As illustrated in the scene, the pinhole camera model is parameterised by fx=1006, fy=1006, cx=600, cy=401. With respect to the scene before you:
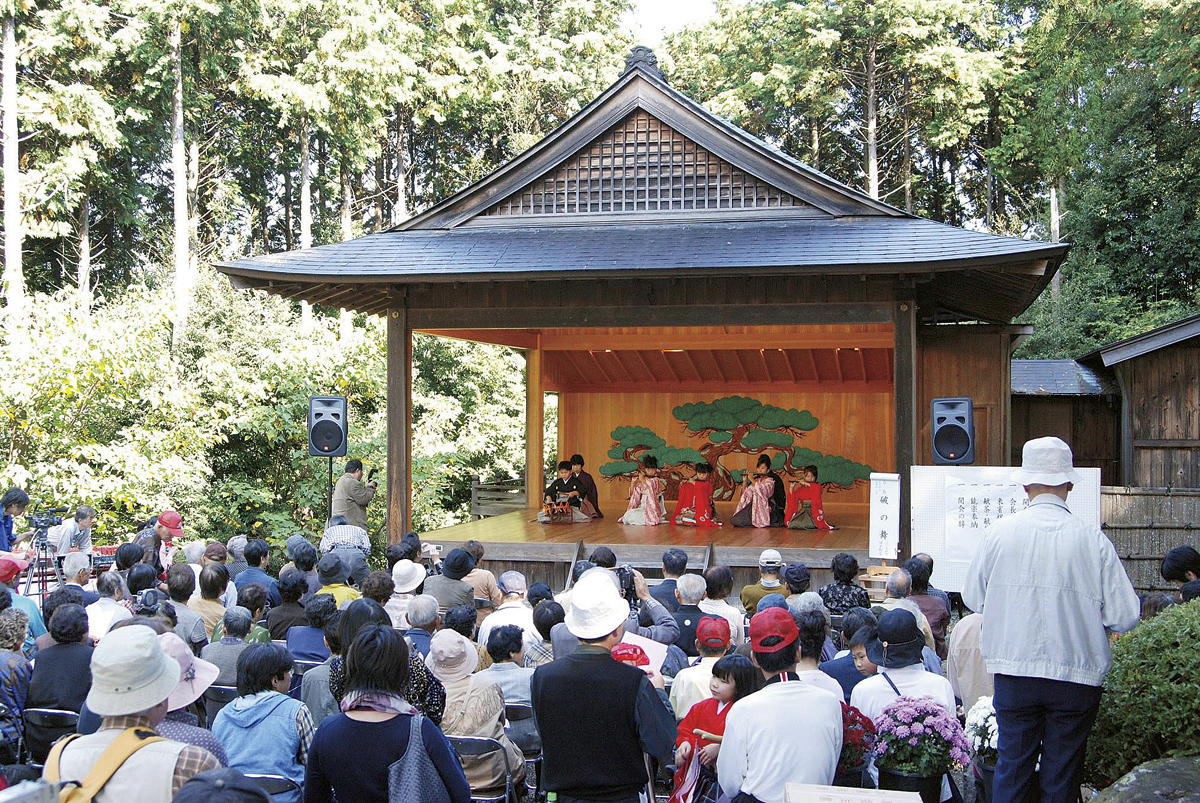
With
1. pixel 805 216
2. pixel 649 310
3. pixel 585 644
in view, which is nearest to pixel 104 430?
pixel 649 310

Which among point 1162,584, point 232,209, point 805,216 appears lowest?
point 1162,584

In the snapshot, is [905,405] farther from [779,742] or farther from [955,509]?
[779,742]

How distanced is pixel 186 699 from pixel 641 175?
8.68 meters

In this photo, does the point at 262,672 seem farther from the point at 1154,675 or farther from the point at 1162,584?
the point at 1162,584

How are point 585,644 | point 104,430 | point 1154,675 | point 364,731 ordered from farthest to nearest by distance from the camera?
point 104,430 → point 1154,675 → point 585,644 → point 364,731

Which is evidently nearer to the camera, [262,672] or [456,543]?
[262,672]

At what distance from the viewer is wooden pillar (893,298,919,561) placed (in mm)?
9109

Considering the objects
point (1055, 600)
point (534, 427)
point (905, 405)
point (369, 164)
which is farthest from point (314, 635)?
point (369, 164)

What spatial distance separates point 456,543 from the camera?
33.5ft

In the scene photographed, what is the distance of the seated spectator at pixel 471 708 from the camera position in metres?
3.89

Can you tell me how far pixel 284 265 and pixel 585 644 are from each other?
24.7ft

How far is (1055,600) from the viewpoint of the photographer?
128 inches

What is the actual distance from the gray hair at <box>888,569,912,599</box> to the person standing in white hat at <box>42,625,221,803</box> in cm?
374

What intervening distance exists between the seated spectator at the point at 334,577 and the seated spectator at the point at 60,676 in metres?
1.39
